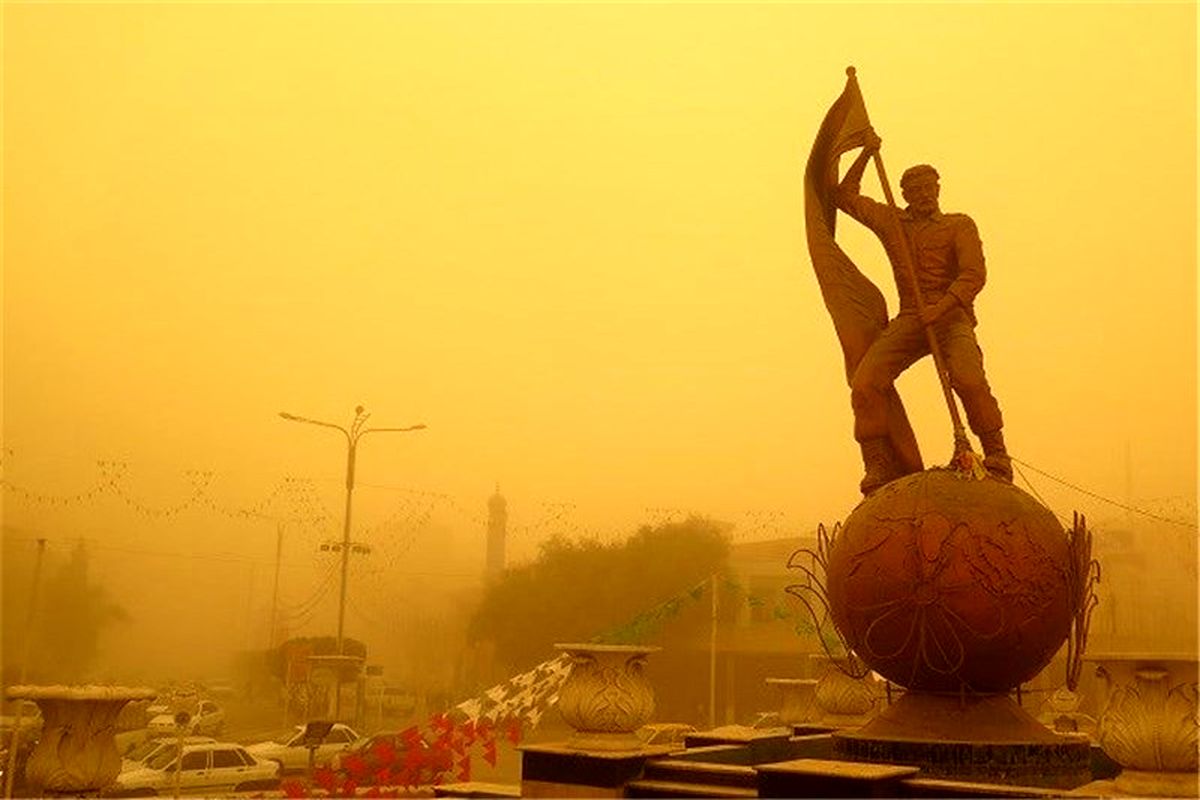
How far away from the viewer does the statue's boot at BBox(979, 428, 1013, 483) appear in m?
7.35

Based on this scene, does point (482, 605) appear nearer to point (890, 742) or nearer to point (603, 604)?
point (603, 604)

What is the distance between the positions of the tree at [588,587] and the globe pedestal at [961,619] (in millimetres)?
21839

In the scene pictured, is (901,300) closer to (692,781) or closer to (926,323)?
(926,323)

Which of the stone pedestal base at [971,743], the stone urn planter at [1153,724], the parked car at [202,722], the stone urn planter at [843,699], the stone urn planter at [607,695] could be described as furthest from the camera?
the parked car at [202,722]

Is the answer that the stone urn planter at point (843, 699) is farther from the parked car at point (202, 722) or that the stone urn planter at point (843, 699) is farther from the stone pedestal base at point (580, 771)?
the parked car at point (202, 722)

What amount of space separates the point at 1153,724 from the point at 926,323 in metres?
2.93

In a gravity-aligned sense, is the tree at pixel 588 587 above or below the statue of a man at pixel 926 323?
below

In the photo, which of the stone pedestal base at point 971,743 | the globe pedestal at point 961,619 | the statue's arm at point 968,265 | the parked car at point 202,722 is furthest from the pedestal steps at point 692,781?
the parked car at point 202,722

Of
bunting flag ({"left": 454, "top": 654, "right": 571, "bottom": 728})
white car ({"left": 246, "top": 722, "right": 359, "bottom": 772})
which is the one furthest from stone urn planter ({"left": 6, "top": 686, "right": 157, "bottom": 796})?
bunting flag ({"left": 454, "top": 654, "right": 571, "bottom": 728})

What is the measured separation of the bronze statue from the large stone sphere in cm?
59

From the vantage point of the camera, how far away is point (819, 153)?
8.48 m

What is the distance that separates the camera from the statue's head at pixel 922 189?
311 inches

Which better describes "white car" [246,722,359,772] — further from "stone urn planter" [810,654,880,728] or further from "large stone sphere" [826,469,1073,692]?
"large stone sphere" [826,469,1073,692]

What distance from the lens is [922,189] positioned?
7883mm
